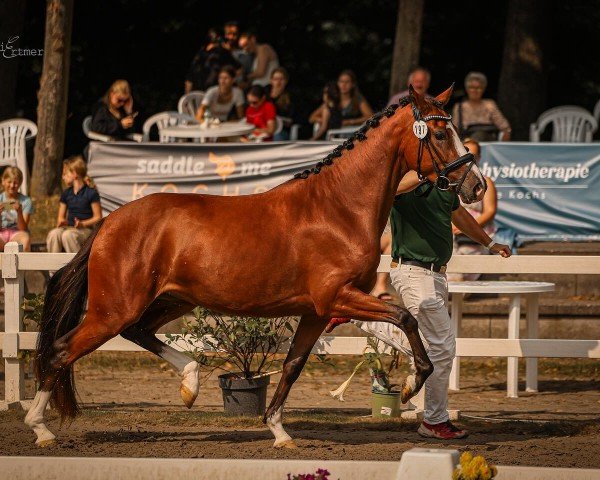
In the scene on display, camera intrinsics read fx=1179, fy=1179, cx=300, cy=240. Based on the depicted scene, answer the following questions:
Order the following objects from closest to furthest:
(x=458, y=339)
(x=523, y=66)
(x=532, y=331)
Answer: (x=458, y=339)
(x=532, y=331)
(x=523, y=66)

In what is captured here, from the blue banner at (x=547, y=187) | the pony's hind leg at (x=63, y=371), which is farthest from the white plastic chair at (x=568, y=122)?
the pony's hind leg at (x=63, y=371)

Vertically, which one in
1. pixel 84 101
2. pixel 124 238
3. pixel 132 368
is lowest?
pixel 132 368

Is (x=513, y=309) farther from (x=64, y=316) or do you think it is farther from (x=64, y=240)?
(x=64, y=240)

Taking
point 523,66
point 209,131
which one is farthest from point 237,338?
point 523,66

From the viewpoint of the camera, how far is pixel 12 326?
9203 mm

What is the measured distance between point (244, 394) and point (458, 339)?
5.46 ft

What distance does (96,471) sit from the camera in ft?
18.1

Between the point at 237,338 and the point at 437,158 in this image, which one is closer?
the point at 437,158

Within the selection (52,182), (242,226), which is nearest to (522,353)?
(242,226)

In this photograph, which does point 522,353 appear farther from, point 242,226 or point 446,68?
point 446,68

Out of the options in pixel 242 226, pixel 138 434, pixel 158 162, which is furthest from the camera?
pixel 158 162

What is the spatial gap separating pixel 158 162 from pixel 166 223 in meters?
6.62

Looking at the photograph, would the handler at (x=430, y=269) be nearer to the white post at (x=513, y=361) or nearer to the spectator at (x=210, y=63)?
the white post at (x=513, y=361)

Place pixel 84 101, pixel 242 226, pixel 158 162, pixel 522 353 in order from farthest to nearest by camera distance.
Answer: pixel 84 101, pixel 158 162, pixel 522 353, pixel 242 226
